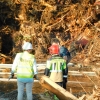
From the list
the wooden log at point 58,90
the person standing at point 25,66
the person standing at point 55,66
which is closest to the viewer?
the wooden log at point 58,90

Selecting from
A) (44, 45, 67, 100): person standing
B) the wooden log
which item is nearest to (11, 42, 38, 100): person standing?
the wooden log

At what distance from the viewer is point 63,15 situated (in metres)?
21.9

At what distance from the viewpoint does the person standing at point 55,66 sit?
9.98 metres

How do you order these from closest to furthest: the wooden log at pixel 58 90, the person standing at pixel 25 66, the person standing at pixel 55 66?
the wooden log at pixel 58 90 < the person standing at pixel 25 66 < the person standing at pixel 55 66

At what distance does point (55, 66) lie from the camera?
Answer: 999 centimetres

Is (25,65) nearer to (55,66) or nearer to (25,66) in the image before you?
(25,66)

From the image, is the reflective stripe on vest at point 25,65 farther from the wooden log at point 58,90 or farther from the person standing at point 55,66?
the person standing at point 55,66

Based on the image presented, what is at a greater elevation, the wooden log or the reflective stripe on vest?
the reflective stripe on vest

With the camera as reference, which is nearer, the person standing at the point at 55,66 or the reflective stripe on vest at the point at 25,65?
the reflective stripe on vest at the point at 25,65

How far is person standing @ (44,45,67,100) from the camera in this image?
9977 millimetres

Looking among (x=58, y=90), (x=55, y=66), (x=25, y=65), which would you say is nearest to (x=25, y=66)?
(x=25, y=65)

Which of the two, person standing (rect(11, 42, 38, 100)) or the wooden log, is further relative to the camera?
person standing (rect(11, 42, 38, 100))

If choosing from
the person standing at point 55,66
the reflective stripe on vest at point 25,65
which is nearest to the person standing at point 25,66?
the reflective stripe on vest at point 25,65

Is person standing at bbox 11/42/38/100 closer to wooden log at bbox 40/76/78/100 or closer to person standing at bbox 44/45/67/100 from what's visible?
wooden log at bbox 40/76/78/100
